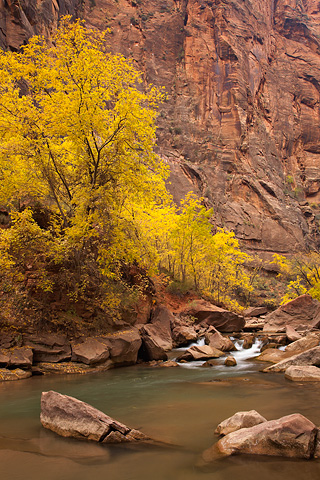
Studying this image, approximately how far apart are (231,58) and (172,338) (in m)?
68.1

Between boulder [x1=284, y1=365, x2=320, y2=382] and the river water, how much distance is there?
251mm

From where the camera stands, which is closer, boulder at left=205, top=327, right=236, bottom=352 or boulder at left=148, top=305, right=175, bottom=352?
boulder at left=148, top=305, right=175, bottom=352

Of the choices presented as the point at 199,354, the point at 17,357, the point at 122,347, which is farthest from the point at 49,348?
the point at 199,354

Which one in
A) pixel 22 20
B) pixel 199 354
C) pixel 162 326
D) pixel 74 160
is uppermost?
pixel 22 20

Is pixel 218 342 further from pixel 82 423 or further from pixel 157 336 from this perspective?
pixel 82 423

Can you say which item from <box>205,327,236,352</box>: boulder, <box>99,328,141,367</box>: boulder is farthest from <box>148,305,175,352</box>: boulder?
<box>99,328,141,367</box>: boulder

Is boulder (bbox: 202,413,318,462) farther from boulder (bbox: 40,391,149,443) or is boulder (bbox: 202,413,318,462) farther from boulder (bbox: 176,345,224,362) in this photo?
boulder (bbox: 176,345,224,362)

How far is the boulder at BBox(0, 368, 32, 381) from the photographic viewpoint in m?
10.8

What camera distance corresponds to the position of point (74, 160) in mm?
15133

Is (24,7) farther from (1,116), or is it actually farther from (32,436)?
(32,436)

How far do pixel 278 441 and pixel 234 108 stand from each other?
70.8m

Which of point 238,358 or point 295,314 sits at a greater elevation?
point 295,314

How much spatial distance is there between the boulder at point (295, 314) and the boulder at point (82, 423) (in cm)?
1992

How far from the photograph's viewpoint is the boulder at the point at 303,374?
33.7 feet
